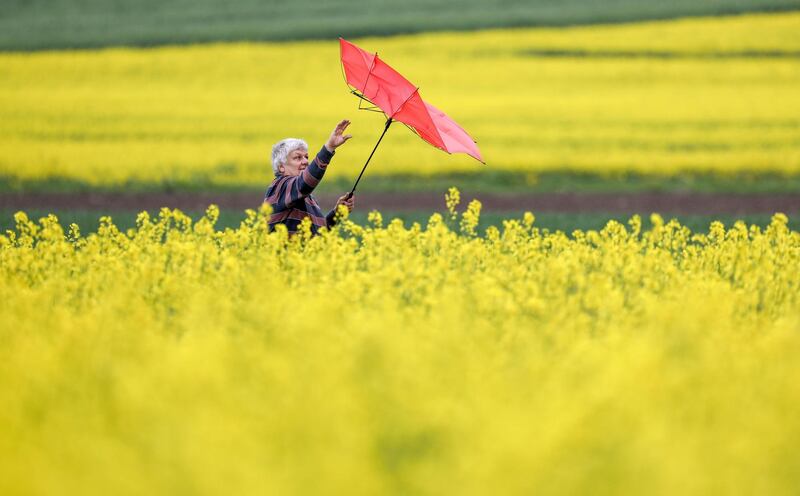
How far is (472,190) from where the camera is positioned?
16.8m

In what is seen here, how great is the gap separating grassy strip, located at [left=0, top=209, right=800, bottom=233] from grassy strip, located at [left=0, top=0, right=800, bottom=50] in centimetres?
1623

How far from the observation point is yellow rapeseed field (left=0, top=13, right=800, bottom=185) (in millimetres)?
17578

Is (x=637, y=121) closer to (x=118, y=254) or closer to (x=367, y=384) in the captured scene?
(x=118, y=254)

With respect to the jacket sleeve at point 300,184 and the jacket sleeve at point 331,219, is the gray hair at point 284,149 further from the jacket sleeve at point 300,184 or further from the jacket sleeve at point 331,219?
the jacket sleeve at point 331,219

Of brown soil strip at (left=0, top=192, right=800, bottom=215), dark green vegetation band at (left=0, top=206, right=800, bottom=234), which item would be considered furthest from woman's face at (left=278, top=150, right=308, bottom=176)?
brown soil strip at (left=0, top=192, right=800, bottom=215)

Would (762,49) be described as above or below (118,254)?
above

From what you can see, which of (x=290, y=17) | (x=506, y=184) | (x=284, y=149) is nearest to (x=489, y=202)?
(x=506, y=184)

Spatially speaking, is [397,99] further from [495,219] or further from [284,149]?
[495,219]

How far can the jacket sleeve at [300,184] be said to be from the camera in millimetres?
6391

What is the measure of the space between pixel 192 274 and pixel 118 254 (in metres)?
1.04

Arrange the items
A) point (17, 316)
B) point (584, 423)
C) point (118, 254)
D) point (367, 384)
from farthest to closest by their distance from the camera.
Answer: point (118, 254)
point (17, 316)
point (367, 384)
point (584, 423)

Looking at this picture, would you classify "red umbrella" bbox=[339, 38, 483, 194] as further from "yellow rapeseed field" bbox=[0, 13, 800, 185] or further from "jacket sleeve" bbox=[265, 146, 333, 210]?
"yellow rapeseed field" bbox=[0, 13, 800, 185]

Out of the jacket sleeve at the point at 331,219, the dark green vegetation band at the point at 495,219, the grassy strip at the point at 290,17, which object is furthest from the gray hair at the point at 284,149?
the grassy strip at the point at 290,17

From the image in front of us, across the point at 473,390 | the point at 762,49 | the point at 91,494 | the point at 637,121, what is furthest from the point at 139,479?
the point at 762,49
